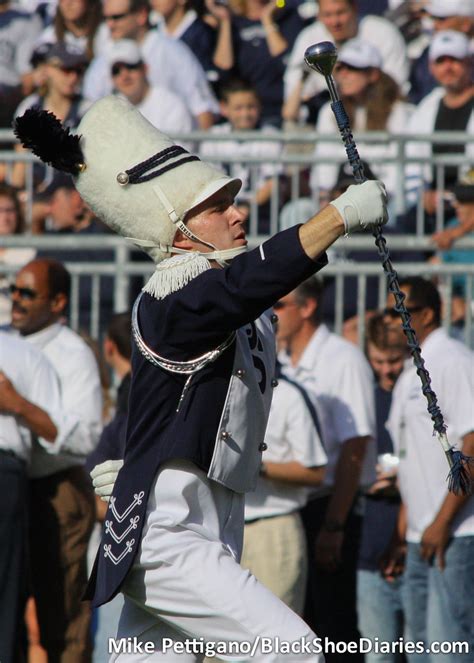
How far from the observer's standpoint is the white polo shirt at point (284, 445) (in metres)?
6.84

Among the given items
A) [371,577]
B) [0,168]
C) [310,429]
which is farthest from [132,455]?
[0,168]

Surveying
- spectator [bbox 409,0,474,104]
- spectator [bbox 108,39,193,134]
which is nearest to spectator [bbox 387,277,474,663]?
spectator [bbox 108,39,193,134]

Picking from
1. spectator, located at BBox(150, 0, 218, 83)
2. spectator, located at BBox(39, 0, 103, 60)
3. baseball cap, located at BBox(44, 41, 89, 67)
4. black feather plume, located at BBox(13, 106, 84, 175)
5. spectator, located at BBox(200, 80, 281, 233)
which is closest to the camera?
black feather plume, located at BBox(13, 106, 84, 175)

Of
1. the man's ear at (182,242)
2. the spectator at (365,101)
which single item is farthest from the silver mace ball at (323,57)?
the spectator at (365,101)

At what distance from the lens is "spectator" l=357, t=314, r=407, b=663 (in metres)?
7.12

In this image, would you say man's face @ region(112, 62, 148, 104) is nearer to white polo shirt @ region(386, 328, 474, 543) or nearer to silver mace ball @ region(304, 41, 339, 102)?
white polo shirt @ region(386, 328, 474, 543)

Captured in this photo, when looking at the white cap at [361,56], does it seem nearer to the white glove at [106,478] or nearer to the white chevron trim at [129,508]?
the white glove at [106,478]

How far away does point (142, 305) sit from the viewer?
4.56 meters

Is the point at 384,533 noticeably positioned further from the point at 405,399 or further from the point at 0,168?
the point at 0,168

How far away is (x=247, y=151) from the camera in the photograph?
948 cm

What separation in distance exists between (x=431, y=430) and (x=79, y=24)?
235 inches

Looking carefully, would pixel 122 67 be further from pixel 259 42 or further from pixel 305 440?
pixel 305 440

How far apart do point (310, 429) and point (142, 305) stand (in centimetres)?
247

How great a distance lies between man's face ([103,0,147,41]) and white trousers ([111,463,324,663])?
22.7 feet
